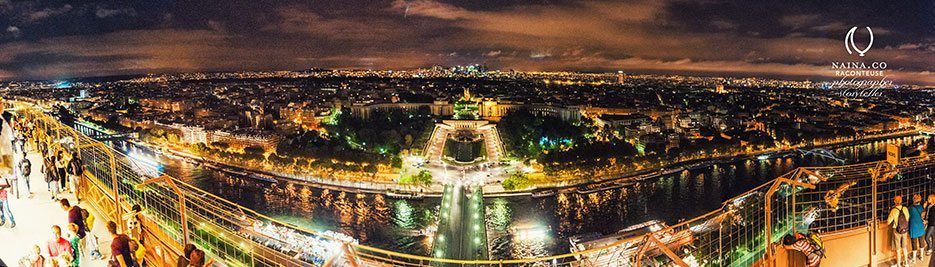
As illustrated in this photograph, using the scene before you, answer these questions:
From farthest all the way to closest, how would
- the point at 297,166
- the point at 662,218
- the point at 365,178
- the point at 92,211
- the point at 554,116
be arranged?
1. the point at 554,116
2. the point at 297,166
3. the point at 365,178
4. the point at 662,218
5. the point at 92,211

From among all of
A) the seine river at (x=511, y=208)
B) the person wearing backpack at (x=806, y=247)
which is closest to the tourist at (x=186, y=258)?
the person wearing backpack at (x=806, y=247)

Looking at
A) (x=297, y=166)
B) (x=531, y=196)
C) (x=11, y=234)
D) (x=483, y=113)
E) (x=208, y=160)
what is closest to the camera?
(x=11, y=234)

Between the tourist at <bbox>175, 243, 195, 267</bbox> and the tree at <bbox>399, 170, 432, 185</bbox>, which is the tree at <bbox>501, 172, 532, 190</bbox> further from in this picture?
the tourist at <bbox>175, 243, 195, 267</bbox>

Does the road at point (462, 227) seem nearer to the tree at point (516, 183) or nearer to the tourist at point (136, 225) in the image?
the tree at point (516, 183)

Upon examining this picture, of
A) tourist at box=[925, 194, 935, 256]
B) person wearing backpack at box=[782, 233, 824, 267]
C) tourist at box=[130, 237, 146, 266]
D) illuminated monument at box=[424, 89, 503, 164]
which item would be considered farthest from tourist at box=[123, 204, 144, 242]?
illuminated monument at box=[424, 89, 503, 164]

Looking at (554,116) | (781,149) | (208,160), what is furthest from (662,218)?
(554,116)

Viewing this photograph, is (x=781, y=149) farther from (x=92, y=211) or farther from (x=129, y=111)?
(x=129, y=111)
